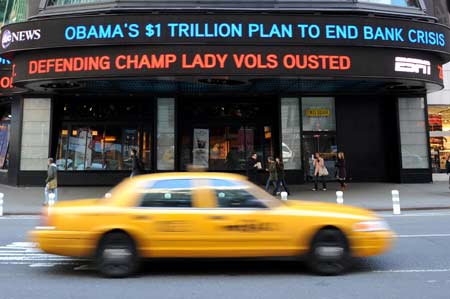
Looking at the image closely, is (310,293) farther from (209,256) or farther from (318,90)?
(318,90)

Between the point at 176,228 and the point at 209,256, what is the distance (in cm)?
63

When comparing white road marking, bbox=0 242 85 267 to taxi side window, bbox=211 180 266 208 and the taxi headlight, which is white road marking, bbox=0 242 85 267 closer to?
taxi side window, bbox=211 180 266 208

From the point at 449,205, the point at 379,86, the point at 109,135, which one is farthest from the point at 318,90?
the point at 109,135

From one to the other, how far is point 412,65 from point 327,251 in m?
13.2

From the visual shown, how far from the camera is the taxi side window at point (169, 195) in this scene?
6.56 metres

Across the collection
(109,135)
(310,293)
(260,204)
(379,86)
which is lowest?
(310,293)

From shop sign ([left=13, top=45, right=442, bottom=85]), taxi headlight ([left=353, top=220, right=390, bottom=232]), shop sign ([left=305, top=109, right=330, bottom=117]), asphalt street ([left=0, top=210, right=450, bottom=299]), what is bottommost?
asphalt street ([left=0, top=210, right=450, bottom=299])

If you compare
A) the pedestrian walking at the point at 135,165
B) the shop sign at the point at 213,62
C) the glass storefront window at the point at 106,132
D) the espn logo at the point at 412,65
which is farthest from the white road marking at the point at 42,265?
the glass storefront window at the point at 106,132

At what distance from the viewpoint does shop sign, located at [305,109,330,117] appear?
2273 centimetres

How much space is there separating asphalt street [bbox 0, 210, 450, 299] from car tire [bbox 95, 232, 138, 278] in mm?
145

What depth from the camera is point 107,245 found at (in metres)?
6.44

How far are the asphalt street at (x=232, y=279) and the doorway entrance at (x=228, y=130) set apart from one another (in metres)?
14.7

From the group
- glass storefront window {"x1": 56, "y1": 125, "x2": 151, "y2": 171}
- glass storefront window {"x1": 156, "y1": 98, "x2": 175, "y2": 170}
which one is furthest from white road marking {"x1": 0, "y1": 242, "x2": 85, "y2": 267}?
glass storefront window {"x1": 56, "y1": 125, "x2": 151, "y2": 171}

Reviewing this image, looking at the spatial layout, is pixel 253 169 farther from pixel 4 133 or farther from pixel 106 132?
pixel 4 133
